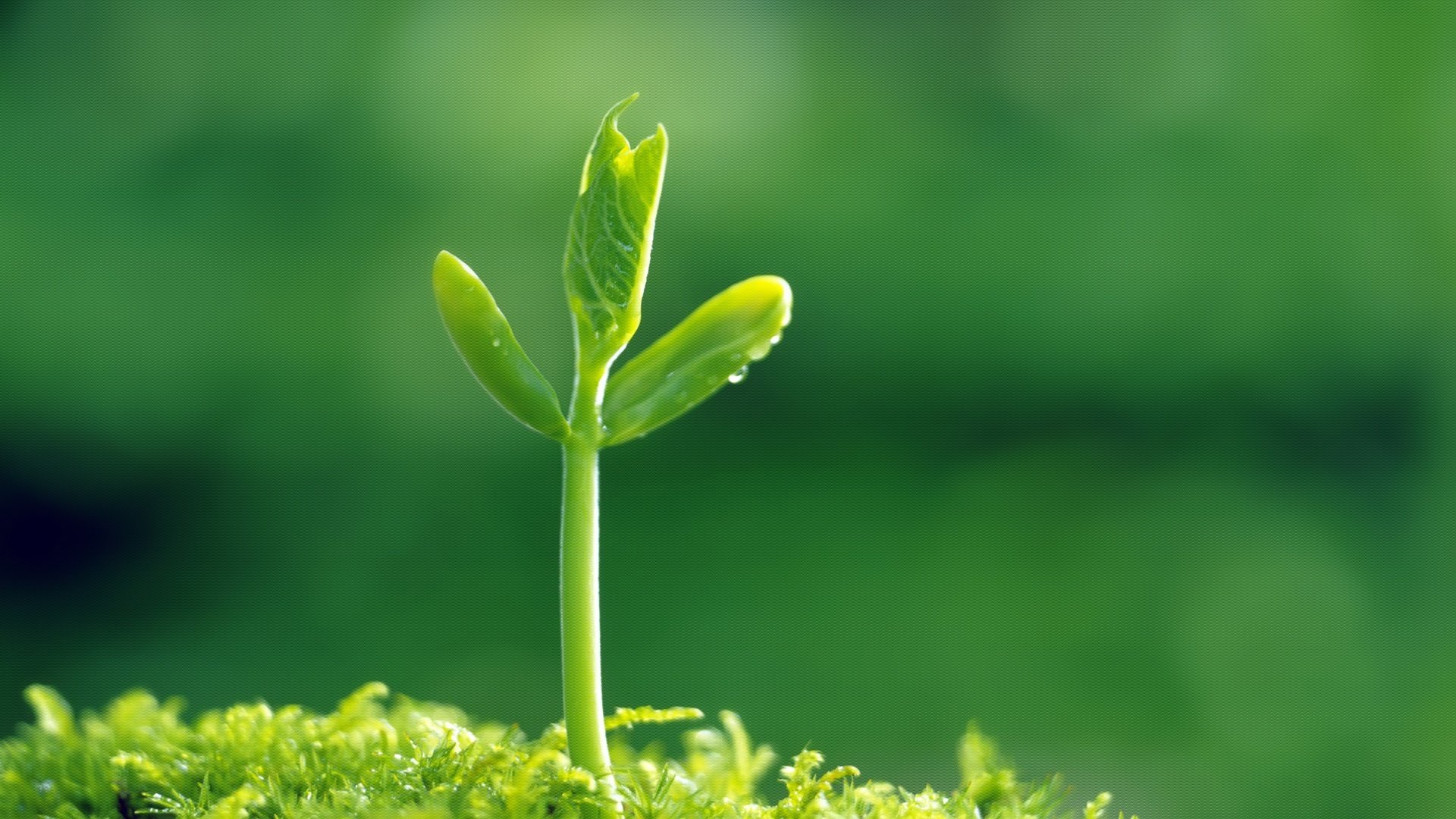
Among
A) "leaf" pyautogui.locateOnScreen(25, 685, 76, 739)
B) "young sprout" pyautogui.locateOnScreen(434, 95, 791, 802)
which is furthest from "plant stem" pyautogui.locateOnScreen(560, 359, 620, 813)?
"leaf" pyautogui.locateOnScreen(25, 685, 76, 739)

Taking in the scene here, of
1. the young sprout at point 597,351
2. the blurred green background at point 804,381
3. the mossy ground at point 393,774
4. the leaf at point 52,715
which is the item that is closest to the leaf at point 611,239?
the young sprout at point 597,351

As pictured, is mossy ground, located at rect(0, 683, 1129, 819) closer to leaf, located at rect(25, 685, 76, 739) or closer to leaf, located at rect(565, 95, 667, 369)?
leaf, located at rect(25, 685, 76, 739)

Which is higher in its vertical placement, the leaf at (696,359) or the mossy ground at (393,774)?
the leaf at (696,359)

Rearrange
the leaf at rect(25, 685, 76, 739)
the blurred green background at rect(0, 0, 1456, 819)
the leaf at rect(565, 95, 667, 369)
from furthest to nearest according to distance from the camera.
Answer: the blurred green background at rect(0, 0, 1456, 819) < the leaf at rect(25, 685, 76, 739) < the leaf at rect(565, 95, 667, 369)

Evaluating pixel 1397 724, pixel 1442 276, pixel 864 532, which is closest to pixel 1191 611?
pixel 1397 724

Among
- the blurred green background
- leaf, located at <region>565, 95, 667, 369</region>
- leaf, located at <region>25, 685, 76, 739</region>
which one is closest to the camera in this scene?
leaf, located at <region>565, 95, 667, 369</region>

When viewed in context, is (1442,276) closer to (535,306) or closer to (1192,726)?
(1192,726)

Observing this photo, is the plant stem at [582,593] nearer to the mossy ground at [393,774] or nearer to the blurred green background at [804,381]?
the mossy ground at [393,774]
